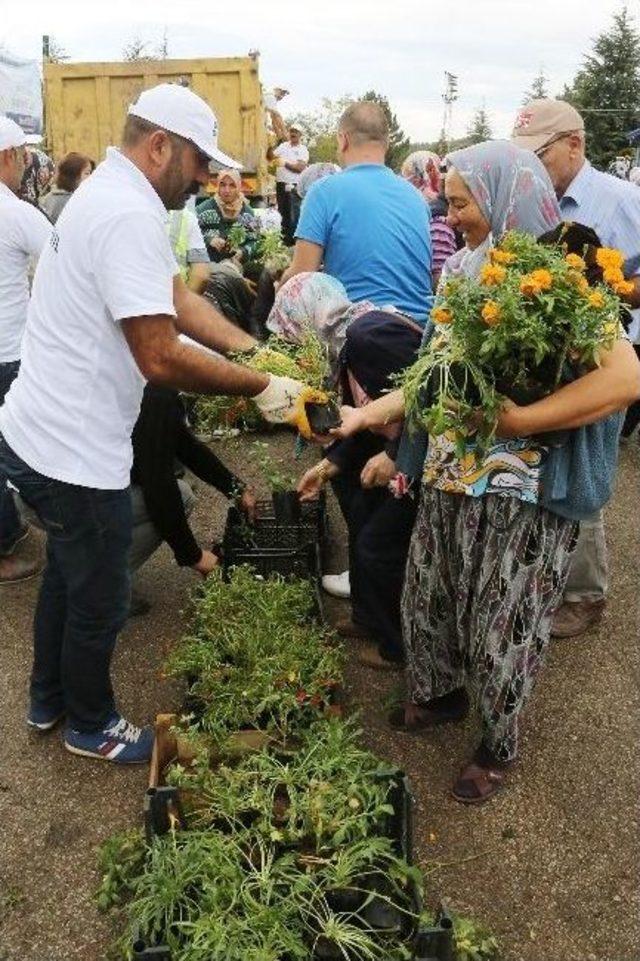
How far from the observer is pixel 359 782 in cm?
223

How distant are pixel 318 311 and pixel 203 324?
44 cm

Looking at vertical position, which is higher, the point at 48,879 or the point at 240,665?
the point at 240,665

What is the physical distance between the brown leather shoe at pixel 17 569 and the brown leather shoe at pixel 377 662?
1.79 meters

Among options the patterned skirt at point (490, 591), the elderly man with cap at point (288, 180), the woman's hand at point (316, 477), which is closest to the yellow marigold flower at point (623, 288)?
the patterned skirt at point (490, 591)

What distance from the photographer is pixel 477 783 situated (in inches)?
103

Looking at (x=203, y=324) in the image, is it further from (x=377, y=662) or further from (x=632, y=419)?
(x=632, y=419)

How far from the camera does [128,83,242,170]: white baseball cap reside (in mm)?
2254

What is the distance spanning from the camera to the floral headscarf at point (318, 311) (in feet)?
9.96

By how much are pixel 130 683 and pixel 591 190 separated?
2.97 metres

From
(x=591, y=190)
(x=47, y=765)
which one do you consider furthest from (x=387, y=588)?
(x=591, y=190)

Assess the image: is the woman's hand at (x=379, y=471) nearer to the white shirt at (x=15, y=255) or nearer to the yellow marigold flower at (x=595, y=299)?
the yellow marigold flower at (x=595, y=299)

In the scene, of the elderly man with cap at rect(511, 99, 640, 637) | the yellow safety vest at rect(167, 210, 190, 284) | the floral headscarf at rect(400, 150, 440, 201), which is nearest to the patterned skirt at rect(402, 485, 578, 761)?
the elderly man with cap at rect(511, 99, 640, 637)

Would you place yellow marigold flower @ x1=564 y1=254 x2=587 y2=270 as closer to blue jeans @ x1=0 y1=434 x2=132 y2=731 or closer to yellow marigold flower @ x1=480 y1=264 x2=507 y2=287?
yellow marigold flower @ x1=480 y1=264 x2=507 y2=287

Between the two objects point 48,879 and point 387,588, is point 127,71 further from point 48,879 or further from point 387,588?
point 48,879
